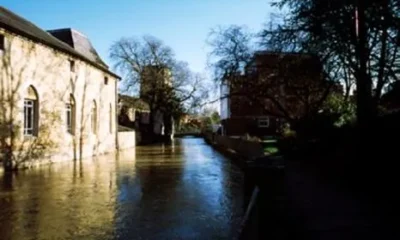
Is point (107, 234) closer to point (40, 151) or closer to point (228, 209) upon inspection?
point (228, 209)

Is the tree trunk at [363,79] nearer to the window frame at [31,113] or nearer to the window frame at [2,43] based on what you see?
the window frame at [2,43]

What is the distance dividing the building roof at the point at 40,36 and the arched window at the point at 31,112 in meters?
2.62

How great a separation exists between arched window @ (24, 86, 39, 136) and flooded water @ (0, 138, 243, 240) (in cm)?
611

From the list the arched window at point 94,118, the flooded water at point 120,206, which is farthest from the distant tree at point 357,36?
the arched window at point 94,118

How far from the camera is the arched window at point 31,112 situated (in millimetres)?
24078

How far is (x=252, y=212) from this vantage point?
6066 mm

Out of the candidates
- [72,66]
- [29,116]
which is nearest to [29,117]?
[29,116]

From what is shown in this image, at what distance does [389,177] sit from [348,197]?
1140mm

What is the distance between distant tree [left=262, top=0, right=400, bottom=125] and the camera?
48.7ft

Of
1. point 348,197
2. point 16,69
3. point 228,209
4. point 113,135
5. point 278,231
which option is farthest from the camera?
point 113,135

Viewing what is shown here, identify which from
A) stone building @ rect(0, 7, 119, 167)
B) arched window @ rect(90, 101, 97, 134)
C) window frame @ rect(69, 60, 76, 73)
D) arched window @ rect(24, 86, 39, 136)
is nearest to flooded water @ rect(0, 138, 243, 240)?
stone building @ rect(0, 7, 119, 167)

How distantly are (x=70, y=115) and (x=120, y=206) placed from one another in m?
20.4

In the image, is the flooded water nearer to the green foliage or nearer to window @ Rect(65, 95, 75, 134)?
the green foliage

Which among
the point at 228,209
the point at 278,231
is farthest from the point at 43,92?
the point at 278,231
